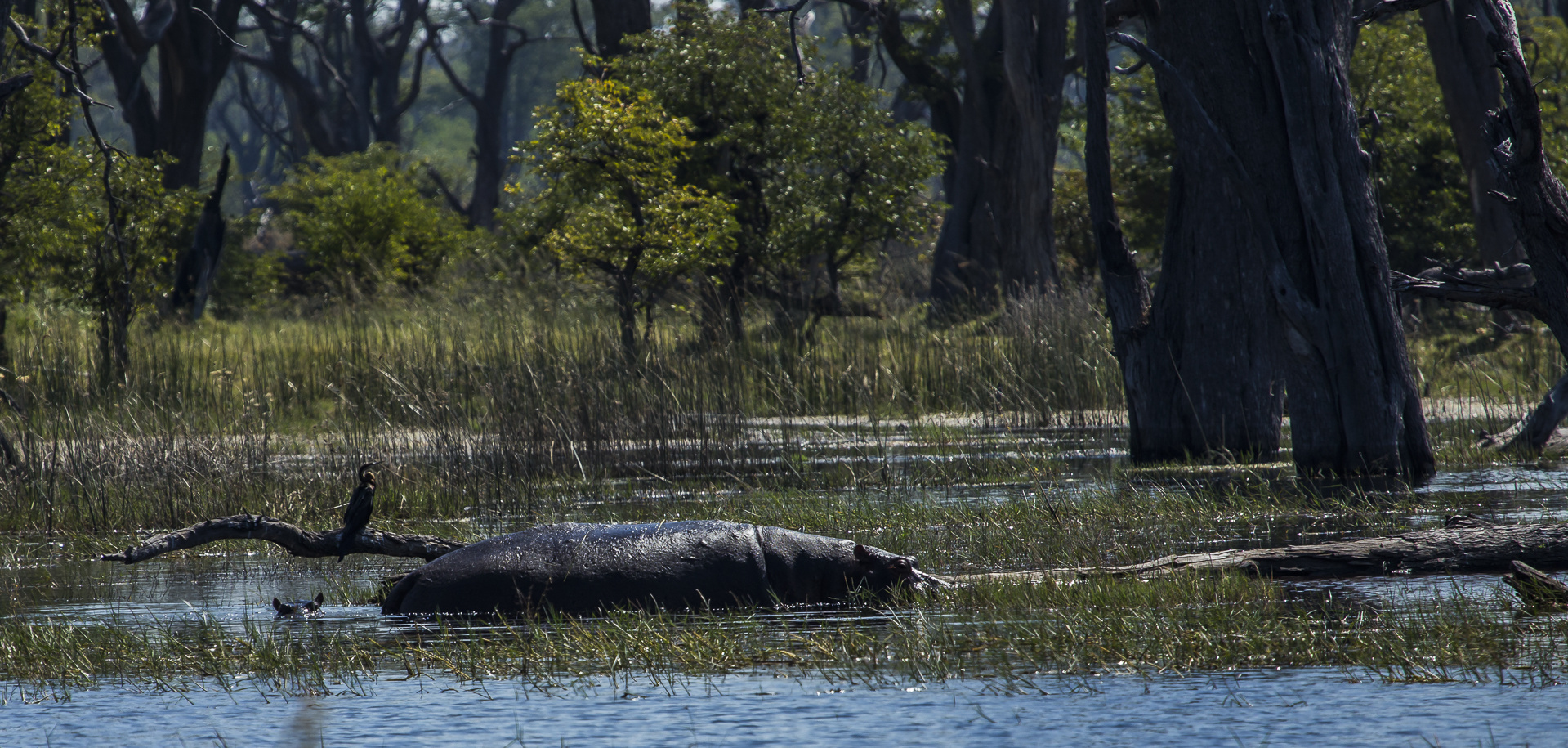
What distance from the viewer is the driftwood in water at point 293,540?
529cm

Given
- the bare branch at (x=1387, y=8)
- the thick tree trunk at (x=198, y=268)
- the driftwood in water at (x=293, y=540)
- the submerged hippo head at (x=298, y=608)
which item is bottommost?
the submerged hippo head at (x=298, y=608)

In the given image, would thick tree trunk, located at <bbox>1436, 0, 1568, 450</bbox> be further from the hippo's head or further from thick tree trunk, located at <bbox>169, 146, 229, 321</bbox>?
thick tree trunk, located at <bbox>169, 146, 229, 321</bbox>

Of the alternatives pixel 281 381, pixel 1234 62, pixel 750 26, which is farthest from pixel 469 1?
pixel 1234 62

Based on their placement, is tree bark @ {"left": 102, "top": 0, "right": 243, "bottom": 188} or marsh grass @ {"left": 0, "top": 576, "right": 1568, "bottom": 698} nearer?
marsh grass @ {"left": 0, "top": 576, "right": 1568, "bottom": 698}

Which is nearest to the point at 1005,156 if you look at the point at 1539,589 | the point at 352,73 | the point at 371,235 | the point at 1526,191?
the point at 371,235

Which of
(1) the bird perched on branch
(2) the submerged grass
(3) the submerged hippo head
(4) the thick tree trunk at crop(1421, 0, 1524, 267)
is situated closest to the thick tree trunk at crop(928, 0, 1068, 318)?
(2) the submerged grass

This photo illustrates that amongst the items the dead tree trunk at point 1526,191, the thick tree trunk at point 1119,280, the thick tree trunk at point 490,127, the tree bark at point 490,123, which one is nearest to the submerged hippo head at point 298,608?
the dead tree trunk at point 1526,191

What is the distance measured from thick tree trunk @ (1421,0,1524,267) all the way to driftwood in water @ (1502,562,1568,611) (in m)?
12.6

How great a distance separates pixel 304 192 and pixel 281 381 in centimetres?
1327

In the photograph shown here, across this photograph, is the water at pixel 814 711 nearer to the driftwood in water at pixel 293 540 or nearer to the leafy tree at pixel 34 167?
the driftwood in water at pixel 293 540

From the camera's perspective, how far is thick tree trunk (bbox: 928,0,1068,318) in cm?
1884

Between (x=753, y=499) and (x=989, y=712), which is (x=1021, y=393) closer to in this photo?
(x=753, y=499)

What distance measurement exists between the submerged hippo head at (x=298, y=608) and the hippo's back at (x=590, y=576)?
0.22 m

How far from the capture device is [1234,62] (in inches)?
325
